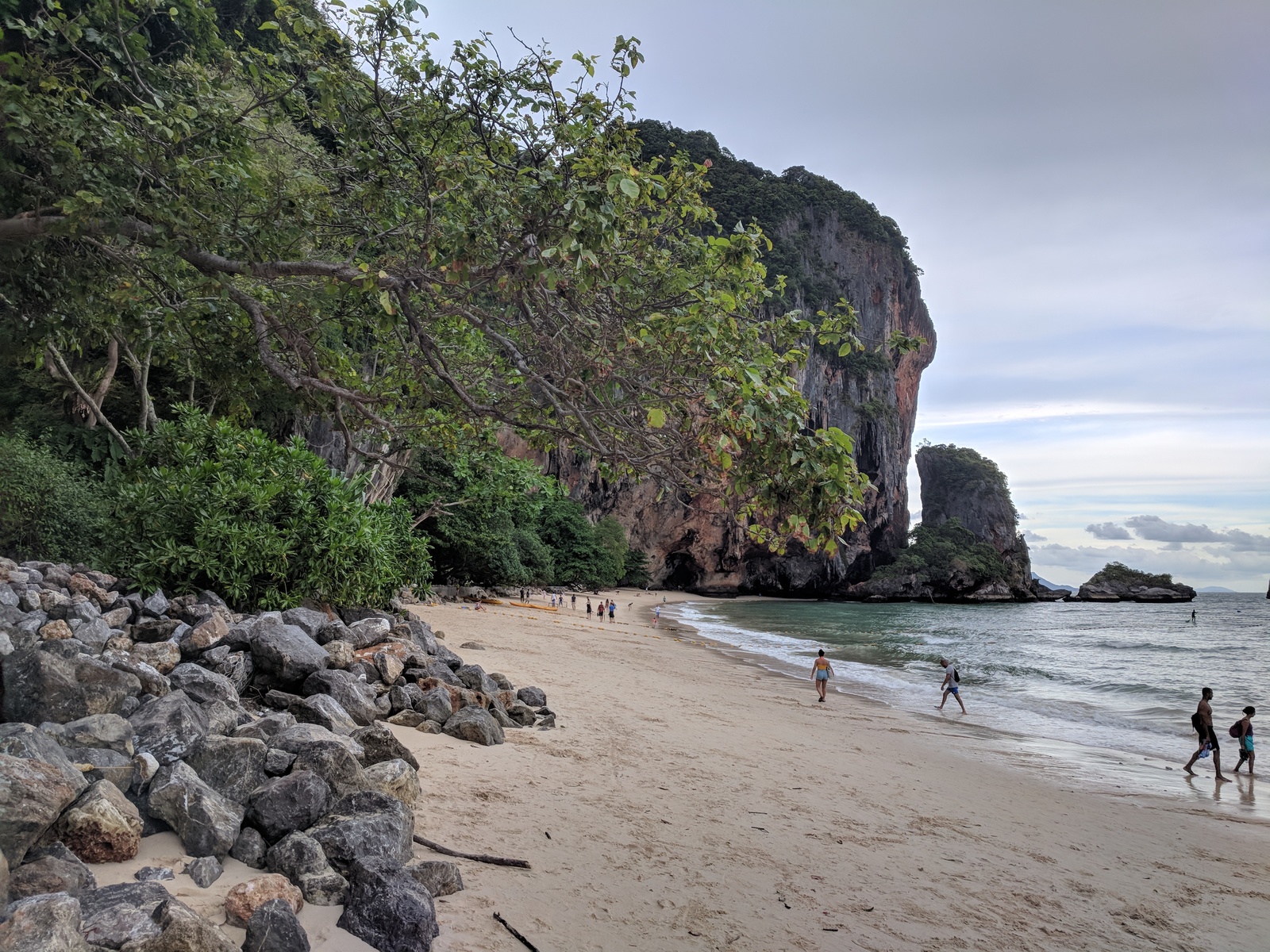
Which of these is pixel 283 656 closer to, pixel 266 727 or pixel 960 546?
pixel 266 727

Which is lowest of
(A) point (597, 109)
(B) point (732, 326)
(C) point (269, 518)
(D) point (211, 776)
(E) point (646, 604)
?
(E) point (646, 604)

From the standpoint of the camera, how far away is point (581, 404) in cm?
422

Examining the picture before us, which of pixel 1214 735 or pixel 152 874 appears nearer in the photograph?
pixel 152 874

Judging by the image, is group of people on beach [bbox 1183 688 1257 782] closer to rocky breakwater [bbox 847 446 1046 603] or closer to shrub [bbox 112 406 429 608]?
shrub [bbox 112 406 429 608]

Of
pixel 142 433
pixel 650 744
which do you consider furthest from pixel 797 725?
pixel 142 433

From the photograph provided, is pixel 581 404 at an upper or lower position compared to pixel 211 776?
upper

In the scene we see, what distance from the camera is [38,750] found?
9.24ft

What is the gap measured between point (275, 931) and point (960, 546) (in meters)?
89.1

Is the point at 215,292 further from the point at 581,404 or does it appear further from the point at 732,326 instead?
the point at 732,326

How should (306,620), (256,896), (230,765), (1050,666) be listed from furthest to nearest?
(1050,666) → (306,620) → (230,765) → (256,896)

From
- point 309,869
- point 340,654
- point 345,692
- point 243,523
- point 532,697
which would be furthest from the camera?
point 243,523

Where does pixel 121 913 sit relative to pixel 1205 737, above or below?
above

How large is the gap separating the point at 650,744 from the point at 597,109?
5.50 meters

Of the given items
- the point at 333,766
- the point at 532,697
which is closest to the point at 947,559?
the point at 532,697
